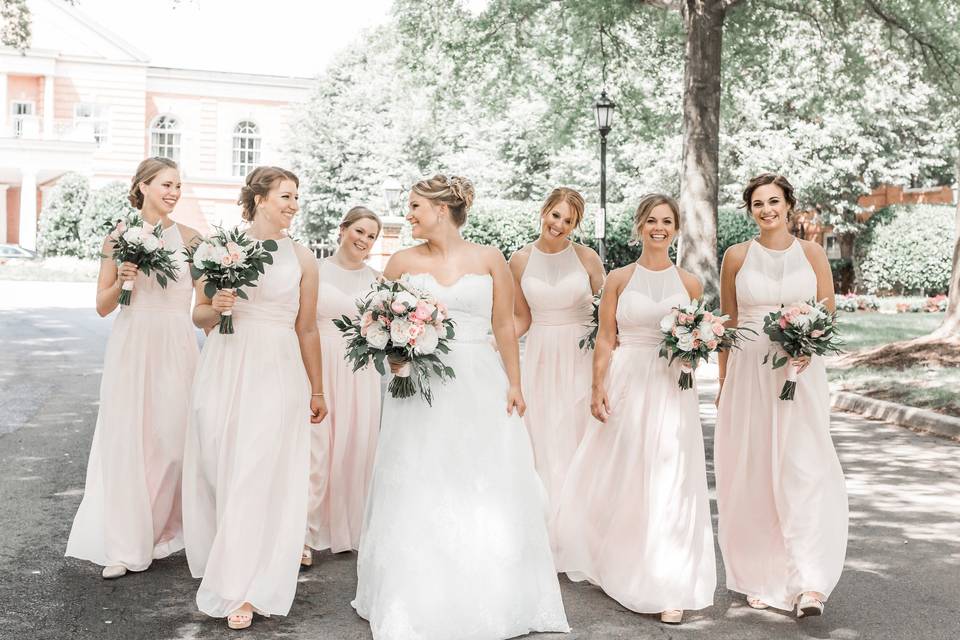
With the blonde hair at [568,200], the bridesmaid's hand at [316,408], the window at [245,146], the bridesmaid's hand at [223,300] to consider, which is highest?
the window at [245,146]

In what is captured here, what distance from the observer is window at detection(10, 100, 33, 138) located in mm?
52625

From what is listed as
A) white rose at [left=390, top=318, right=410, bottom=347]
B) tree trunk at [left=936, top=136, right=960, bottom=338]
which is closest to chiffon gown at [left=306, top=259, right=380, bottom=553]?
white rose at [left=390, top=318, right=410, bottom=347]

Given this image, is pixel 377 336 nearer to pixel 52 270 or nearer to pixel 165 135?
pixel 52 270

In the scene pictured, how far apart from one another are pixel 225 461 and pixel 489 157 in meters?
43.8

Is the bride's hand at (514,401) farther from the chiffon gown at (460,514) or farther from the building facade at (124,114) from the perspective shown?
the building facade at (124,114)

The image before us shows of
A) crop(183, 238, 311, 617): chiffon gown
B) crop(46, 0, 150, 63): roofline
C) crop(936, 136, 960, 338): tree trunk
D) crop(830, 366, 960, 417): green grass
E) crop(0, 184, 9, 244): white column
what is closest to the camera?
crop(183, 238, 311, 617): chiffon gown

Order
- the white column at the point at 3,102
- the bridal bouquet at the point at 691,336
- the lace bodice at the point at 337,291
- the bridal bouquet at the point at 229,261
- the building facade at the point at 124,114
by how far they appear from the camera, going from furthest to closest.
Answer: the white column at the point at 3,102 < the building facade at the point at 124,114 < the lace bodice at the point at 337,291 < the bridal bouquet at the point at 691,336 < the bridal bouquet at the point at 229,261

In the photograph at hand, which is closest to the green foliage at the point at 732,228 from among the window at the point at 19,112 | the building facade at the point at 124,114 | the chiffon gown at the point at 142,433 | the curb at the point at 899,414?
the curb at the point at 899,414

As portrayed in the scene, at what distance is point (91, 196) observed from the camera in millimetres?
43562

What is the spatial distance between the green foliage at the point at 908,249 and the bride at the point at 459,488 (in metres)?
31.9

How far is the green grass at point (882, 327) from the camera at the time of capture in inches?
805

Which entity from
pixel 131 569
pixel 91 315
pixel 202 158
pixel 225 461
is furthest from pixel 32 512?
pixel 202 158

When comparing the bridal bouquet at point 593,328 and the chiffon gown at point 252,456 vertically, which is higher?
the bridal bouquet at point 593,328

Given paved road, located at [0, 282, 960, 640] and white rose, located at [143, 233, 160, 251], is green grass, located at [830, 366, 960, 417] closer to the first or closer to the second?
paved road, located at [0, 282, 960, 640]
